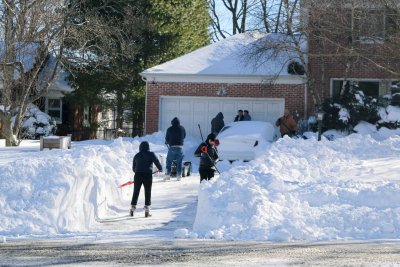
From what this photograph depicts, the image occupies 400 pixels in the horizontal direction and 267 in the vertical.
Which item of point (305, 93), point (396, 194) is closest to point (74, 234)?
point (396, 194)

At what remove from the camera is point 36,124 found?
34.3 m

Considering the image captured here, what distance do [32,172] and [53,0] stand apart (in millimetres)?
16124

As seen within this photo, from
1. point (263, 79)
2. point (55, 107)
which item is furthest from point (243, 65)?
point (55, 107)

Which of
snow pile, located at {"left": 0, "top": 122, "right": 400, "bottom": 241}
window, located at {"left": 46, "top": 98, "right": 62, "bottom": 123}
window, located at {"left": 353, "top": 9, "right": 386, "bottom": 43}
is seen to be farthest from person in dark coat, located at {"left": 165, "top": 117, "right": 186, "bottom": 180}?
window, located at {"left": 46, "top": 98, "right": 62, "bottom": 123}

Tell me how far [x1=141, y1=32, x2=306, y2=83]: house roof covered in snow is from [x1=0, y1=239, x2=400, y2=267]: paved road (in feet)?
56.1

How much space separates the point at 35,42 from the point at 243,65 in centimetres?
797

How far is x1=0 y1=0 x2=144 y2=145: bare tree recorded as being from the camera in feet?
91.7

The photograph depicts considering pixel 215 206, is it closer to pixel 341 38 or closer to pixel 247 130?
pixel 247 130

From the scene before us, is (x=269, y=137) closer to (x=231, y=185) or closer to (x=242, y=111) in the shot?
(x=242, y=111)

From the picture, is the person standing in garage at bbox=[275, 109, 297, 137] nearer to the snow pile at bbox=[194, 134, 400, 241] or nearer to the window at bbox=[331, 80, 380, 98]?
the window at bbox=[331, 80, 380, 98]

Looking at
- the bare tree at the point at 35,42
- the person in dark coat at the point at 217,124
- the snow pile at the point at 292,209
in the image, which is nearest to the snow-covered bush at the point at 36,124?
the bare tree at the point at 35,42

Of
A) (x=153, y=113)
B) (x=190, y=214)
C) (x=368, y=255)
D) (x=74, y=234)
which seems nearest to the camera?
(x=368, y=255)

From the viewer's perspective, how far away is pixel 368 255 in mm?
10688

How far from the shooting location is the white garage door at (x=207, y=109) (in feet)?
96.6
